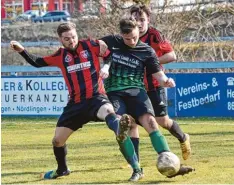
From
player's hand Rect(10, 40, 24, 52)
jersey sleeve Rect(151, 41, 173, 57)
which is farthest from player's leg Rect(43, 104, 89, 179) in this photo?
jersey sleeve Rect(151, 41, 173, 57)

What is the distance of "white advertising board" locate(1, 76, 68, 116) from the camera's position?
71.5 ft

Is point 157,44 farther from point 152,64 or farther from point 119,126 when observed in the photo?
point 119,126

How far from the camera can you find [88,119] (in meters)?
10.4

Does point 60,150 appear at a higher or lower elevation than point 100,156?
higher

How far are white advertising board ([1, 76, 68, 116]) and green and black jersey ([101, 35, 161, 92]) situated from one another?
11335 mm

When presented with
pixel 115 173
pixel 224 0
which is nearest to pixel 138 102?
pixel 115 173

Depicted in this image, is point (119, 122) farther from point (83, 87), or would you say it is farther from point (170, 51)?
point (170, 51)

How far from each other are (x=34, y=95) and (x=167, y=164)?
42.4 feet

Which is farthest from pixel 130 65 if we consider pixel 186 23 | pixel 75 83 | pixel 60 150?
pixel 186 23

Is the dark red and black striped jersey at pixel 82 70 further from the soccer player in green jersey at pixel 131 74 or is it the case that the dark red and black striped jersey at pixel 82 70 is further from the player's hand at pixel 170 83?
the player's hand at pixel 170 83

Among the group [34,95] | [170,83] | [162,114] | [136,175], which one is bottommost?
[34,95]

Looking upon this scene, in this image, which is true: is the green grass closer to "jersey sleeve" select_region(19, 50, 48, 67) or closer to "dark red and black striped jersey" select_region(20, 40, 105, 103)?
"dark red and black striped jersey" select_region(20, 40, 105, 103)

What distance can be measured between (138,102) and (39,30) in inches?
1251

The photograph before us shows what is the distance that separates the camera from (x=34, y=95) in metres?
22.1
